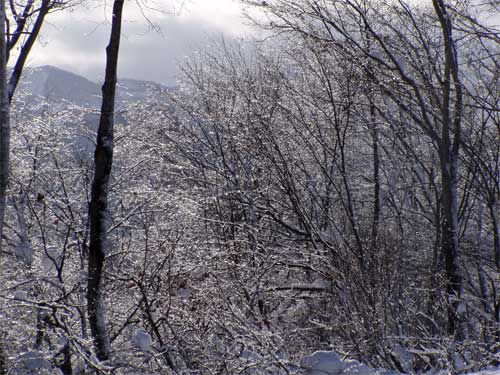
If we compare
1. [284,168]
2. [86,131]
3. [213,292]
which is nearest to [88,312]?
[213,292]

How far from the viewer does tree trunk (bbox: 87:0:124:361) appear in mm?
6023

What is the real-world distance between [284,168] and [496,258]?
4.01m

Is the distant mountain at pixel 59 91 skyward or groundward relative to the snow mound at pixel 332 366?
skyward

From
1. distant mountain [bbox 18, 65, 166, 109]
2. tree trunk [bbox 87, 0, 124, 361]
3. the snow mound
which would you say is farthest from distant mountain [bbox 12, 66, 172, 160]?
the snow mound

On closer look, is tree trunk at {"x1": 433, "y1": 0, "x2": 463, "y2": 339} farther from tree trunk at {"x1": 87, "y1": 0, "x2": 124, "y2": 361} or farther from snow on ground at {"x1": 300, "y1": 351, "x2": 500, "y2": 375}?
tree trunk at {"x1": 87, "y1": 0, "x2": 124, "y2": 361}

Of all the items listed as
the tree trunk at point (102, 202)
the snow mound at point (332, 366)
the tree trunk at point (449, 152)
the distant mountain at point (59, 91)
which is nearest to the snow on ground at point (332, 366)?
the snow mound at point (332, 366)

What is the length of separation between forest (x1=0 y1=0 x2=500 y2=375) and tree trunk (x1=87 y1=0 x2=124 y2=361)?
0.02 metres

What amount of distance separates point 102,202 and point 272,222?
468 cm

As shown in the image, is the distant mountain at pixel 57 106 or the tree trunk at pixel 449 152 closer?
the tree trunk at pixel 449 152

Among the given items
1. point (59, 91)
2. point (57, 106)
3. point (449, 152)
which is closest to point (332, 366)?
Answer: point (449, 152)

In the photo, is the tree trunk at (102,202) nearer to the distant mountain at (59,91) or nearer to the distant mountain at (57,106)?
the distant mountain at (59,91)

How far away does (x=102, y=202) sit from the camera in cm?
632

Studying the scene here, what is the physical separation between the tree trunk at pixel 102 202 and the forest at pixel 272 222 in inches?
0.9

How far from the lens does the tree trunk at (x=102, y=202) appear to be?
6.02m
